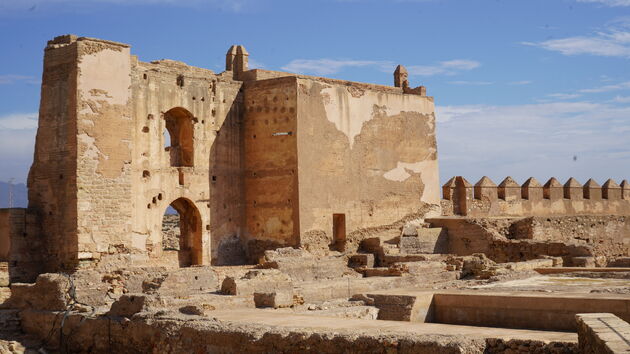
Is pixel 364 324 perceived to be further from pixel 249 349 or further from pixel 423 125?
pixel 423 125

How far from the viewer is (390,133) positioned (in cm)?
2306

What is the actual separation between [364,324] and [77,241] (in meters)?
9.14

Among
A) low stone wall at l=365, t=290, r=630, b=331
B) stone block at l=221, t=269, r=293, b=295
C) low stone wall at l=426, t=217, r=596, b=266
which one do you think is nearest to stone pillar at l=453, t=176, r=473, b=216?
low stone wall at l=426, t=217, r=596, b=266

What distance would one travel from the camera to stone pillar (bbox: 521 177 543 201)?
2512 centimetres

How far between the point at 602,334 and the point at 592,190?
21.6 meters

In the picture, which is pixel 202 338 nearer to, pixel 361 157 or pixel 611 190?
pixel 361 157

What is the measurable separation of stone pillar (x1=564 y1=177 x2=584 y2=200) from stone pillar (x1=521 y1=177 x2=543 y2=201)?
106 cm

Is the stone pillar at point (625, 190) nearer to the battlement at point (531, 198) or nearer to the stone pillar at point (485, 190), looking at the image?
the battlement at point (531, 198)

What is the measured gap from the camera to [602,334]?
607 centimetres

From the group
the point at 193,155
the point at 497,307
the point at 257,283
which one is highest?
the point at 193,155

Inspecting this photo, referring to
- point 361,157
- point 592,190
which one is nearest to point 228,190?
point 361,157

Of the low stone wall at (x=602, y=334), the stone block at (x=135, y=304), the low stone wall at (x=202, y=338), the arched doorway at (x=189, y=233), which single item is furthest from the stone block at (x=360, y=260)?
the low stone wall at (x=602, y=334)

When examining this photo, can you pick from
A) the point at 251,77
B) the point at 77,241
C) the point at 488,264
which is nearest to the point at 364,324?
the point at 488,264

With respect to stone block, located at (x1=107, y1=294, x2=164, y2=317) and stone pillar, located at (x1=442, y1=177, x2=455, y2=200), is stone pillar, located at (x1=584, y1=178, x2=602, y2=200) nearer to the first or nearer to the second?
stone pillar, located at (x1=442, y1=177, x2=455, y2=200)
